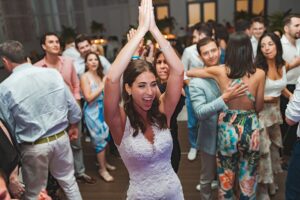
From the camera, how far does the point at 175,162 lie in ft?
7.41

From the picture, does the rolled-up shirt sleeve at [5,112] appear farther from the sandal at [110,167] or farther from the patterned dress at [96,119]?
the sandal at [110,167]

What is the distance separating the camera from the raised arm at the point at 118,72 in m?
1.27

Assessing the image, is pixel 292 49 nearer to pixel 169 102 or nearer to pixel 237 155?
pixel 237 155

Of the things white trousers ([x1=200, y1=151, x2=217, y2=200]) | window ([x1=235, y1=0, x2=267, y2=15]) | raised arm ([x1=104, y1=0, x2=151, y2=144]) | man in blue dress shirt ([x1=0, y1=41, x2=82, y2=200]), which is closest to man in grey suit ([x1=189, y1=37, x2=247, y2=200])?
white trousers ([x1=200, y1=151, x2=217, y2=200])

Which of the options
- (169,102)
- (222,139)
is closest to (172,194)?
(169,102)

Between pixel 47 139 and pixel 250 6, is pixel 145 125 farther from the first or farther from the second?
pixel 250 6

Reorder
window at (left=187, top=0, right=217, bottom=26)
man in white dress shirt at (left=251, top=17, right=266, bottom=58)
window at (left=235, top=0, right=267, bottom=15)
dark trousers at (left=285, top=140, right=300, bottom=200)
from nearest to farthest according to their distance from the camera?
dark trousers at (left=285, top=140, right=300, bottom=200)
man in white dress shirt at (left=251, top=17, right=266, bottom=58)
window at (left=235, top=0, right=267, bottom=15)
window at (left=187, top=0, right=217, bottom=26)

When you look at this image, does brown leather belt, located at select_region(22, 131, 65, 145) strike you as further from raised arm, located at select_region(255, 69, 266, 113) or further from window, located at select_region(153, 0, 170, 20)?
window, located at select_region(153, 0, 170, 20)

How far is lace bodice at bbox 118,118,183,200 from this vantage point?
57.4 inches

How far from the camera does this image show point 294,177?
192 centimetres

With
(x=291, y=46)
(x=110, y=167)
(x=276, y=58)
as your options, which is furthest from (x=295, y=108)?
(x=110, y=167)

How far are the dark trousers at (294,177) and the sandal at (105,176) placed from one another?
72.2 inches

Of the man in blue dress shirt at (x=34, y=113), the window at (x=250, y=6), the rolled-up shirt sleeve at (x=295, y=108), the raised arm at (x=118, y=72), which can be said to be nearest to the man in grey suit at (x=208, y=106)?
the rolled-up shirt sleeve at (x=295, y=108)

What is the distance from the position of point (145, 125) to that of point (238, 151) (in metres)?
0.85
